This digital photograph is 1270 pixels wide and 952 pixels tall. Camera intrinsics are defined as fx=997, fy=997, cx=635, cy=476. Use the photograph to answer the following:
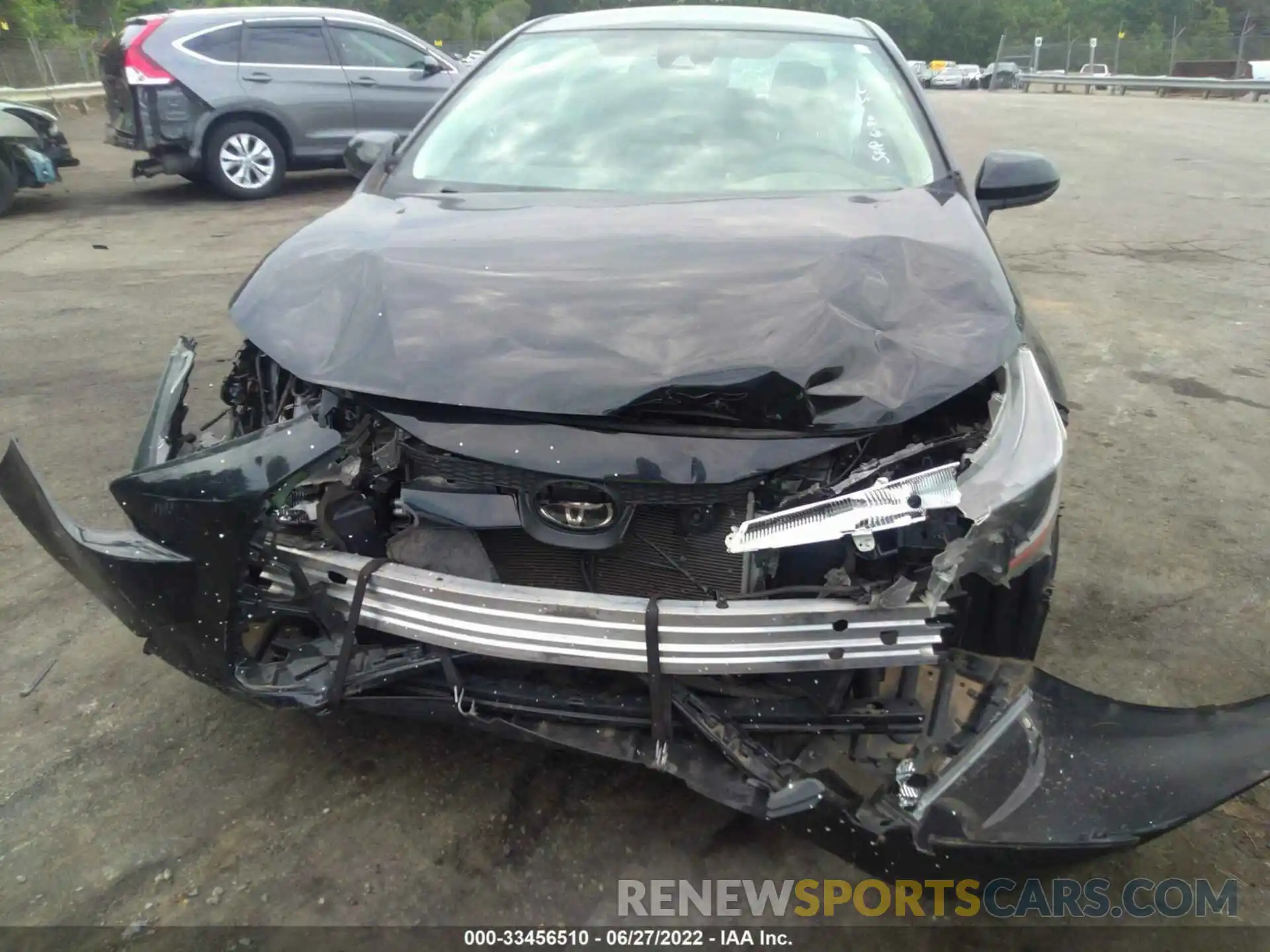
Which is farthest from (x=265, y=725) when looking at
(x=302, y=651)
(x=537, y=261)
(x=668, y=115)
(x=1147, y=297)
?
(x=1147, y=297)

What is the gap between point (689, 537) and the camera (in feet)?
6.91

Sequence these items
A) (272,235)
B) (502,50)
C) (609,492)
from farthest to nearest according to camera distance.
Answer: (272,235) → (502,50) → (609,492)

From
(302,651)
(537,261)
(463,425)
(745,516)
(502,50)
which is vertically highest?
(502,50)

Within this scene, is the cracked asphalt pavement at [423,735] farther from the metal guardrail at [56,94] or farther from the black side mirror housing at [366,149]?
the metal guardrail at [56,94]

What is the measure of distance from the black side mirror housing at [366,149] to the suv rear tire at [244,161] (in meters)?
6.73

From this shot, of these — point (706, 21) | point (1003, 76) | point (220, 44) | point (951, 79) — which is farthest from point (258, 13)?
point (951, 79)

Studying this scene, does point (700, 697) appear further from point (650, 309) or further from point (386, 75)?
point (386, 75)

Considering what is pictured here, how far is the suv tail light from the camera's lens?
9000mm

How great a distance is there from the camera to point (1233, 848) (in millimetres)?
Answer: 2289

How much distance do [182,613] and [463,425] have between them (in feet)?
2.33

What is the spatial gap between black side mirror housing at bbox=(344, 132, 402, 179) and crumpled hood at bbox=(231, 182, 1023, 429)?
892 mm

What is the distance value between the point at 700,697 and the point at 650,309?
33.5 inches

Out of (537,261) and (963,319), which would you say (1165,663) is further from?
(537,261)

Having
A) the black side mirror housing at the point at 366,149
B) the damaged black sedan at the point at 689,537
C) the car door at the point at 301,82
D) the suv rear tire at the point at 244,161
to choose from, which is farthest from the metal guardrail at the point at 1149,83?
the damaged black sedan at the point at 689,537
